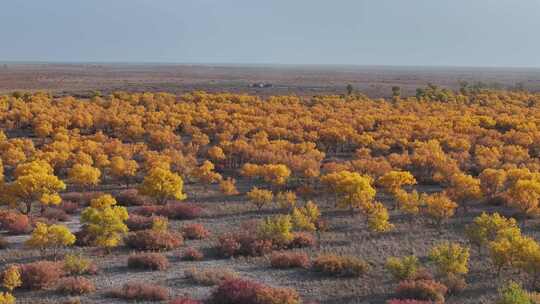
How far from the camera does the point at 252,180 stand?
117 feet

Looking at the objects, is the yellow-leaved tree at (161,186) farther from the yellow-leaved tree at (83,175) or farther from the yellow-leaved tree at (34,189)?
the yellow-leaved tree at (34,189)

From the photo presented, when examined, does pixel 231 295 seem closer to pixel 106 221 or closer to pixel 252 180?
pixel 106 221

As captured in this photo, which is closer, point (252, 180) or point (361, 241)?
point (361, 241)

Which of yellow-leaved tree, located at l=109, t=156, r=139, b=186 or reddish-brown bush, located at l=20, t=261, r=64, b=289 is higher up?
yellow-leaved tree, located at l=109, t=156, r=139, b=186

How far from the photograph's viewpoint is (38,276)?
18516 millimetres

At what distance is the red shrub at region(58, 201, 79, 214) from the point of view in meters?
28.4

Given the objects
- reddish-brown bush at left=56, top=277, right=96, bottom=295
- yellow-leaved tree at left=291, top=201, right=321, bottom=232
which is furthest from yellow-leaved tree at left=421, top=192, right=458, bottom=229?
reddish-brown bush at left=56, top=277, right=96, bottom=295

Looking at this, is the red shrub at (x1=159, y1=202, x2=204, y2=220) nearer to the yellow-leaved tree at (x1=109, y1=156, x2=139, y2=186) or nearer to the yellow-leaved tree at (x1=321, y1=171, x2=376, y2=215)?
the yellow-leaved tree at (x1=109, y1=156, x2=139, y2=186)

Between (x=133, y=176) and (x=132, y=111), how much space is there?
88.9ft

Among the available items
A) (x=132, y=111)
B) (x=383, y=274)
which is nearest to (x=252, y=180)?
(x=383, y=274)

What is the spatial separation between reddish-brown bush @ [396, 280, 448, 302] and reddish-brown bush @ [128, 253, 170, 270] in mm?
7932

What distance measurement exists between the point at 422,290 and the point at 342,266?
321 cm

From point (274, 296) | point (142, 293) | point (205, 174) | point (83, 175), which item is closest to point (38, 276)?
point (142, 293)

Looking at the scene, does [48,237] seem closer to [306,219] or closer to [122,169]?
[306,219]
